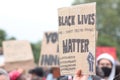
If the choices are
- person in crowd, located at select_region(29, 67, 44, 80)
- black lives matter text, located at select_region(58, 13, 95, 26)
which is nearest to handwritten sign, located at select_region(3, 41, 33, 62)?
person in crowd, located at select_region(29, 67, 44, 80)

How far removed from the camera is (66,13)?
699 cm

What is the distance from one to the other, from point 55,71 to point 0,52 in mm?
2889

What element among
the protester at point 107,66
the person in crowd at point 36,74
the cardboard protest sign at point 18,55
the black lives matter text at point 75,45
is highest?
the black lives matter text at point 75,45

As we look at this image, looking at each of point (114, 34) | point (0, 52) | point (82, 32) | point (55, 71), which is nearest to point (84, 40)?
point (82, 32)

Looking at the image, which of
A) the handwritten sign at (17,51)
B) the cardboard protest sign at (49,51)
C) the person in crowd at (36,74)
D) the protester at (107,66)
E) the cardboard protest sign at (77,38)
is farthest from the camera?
the handwritten sign at (17,51)

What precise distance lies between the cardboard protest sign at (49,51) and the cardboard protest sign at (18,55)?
47 cm

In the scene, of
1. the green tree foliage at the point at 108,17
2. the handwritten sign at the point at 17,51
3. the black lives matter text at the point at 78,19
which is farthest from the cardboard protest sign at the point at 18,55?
the green tree foliage at the point at 108,17

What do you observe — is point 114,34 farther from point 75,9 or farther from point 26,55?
point 75,9

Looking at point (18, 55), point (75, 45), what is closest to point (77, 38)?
point (75, 45)

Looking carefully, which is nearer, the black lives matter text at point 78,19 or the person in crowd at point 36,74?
the black lives matter text at point 78,19

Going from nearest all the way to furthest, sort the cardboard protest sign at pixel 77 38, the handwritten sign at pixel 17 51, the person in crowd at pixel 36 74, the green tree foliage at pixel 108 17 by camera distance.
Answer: the cardboard protest sign at pixel 77 38
the person in crowd at pixel 36 74
the handwritten sign at pixel 17 51
the green tree foliage at pixel 108 17

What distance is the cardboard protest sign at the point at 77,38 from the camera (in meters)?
6.66

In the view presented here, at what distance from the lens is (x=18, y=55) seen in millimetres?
12023

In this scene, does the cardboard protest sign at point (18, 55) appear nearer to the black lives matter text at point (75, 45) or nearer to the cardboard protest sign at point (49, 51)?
the cardboard protest sign at point (49, 51)
